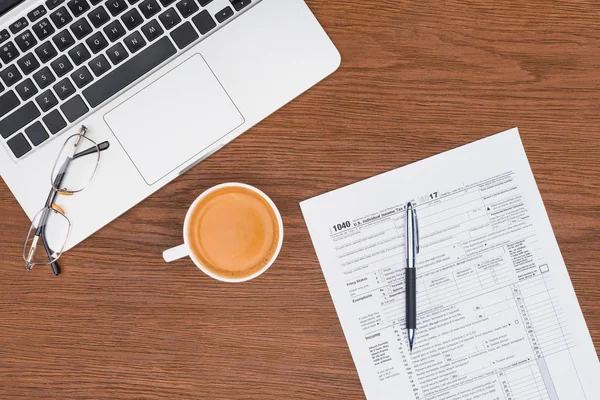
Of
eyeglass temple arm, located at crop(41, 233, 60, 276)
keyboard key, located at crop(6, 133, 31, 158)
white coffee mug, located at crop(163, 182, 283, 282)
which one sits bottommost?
white coffee mug, located at crop(163, 182, 283, 282)

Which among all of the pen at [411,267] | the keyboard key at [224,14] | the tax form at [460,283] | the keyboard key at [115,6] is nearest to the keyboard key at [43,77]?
the keyboard key at [115,6]

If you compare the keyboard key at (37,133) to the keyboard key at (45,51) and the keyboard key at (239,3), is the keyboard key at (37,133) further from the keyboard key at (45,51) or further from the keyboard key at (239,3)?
the keyboard key at (239,3)

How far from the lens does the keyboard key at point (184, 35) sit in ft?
2.29

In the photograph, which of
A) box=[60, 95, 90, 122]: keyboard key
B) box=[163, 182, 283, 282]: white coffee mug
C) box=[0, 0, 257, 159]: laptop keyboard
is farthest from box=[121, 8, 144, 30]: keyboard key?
box=[163, 182, 283, 282]: white coffee mug

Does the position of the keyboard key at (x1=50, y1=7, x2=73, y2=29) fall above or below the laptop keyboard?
above

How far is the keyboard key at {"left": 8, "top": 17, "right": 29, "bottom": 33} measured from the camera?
68cm

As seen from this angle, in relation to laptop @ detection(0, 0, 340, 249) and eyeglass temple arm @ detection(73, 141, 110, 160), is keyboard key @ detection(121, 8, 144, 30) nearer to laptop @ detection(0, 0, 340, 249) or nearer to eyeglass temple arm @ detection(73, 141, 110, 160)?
laptop @ detection(0, 0, 340, 249)

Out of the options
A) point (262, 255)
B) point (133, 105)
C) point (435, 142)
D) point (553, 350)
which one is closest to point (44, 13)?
point (133, 105)

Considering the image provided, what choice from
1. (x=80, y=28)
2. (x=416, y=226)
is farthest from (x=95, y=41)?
(x=416, y=226)

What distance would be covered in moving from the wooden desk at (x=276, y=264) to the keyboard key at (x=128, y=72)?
14 cm

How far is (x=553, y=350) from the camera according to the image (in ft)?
2.45

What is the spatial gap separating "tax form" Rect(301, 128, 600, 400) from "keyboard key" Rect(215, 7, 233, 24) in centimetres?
→ 25

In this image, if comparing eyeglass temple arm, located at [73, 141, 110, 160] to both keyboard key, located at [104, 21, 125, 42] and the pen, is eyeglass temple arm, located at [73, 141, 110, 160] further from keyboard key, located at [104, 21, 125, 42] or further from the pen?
the pen

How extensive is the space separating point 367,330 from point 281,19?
1.36ft
